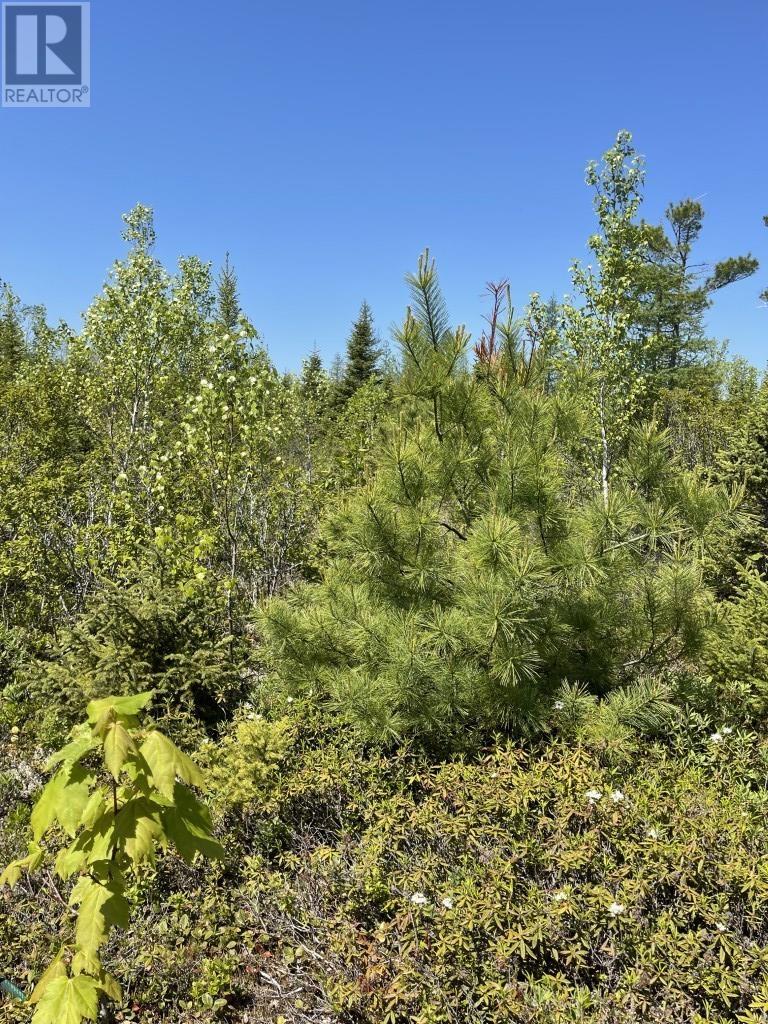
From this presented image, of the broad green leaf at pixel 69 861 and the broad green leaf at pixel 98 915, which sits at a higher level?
the broad green leaf at pixel 69 861

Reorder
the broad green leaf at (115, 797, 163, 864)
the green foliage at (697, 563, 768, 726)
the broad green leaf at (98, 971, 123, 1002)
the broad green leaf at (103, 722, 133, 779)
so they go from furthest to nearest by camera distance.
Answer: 1. the green foliage at (697, 563, 768, 726)
2. the broad green leaf at (98, 971, 123, 1002)
3. the broad green leaf at (115, 797, 163, 864)
4. the broad green leaf at (103, 722, 133, 779)

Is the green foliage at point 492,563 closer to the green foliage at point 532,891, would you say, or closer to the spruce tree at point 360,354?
the green foliage at point 532,891

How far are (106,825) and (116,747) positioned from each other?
34 centimetres

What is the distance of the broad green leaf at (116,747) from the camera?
127 centimetres

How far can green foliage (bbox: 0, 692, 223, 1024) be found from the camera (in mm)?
1363

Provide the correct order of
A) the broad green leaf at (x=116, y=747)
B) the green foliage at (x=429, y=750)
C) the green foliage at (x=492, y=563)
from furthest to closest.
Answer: the green foliage at (x=492, y=563), the green foliage at (x=429, y=750), the broad green leaf at (x=116, y=747)

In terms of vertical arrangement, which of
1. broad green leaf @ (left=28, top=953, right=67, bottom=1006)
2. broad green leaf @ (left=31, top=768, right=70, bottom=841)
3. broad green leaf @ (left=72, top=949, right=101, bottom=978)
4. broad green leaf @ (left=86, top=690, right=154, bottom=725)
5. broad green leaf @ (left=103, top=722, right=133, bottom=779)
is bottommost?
broad green leaf @ (left=28, top=953, right=67, bottom=1006)

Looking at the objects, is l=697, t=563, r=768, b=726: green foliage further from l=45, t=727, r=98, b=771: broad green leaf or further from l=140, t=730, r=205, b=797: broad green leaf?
l=45, t=727, r=98, b=771: broad green leaf

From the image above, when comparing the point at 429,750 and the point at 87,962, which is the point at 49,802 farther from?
the point at 429,750

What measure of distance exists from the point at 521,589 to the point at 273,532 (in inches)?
202

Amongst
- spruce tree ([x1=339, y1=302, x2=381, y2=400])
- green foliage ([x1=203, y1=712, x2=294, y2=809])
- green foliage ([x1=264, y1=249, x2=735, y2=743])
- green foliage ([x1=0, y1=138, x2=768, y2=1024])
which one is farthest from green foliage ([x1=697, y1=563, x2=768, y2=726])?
spruce tree ([x1=339, y1=302, x2=381, y2=400])

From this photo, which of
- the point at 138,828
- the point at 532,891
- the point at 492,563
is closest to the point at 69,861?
the point at 138,828

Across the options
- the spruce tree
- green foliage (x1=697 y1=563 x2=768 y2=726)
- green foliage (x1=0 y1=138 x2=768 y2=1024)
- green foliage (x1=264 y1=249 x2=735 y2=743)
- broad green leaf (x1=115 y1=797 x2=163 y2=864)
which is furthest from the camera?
the spruce tree

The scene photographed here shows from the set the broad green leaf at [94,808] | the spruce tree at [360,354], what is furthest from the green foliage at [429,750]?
the spruce tree at [360,354]
